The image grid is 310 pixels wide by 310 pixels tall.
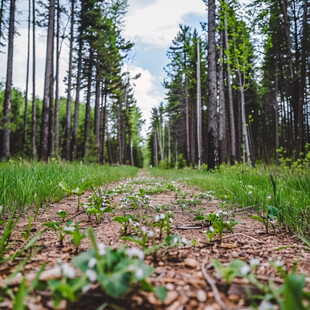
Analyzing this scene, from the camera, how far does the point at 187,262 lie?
1153 millimetres

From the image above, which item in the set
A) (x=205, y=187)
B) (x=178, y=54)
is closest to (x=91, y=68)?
(x=178, y=54)

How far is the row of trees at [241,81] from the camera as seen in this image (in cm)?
859

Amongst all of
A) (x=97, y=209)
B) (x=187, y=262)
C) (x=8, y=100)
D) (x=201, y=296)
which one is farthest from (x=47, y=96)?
(x=201, y=296)

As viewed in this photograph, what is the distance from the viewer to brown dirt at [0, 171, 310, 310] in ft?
2.56

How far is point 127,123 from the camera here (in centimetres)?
3108

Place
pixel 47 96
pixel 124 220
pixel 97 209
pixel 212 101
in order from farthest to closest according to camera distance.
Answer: pixel 47 96
pixel 212 101
pixel 97 209
pixel 124 220

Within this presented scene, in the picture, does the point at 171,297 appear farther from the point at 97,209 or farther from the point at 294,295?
the point at 97,209

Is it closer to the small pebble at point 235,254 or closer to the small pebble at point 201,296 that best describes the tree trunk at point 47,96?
the small pebble at point 235,254

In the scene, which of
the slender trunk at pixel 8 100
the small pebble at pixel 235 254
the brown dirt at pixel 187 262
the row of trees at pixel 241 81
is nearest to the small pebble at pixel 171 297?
the brown dirt at pixel 187 262

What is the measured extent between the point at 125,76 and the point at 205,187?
74.7 ft

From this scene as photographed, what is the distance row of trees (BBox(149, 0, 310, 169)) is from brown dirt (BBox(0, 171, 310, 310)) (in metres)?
4.44

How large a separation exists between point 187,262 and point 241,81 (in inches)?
531

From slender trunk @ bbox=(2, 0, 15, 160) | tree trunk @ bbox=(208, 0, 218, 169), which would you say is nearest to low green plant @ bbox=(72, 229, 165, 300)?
tree trunk @ bbox=(208, 0, 218, 169)

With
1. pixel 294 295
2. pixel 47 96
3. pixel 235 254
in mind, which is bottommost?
pixel 235 254
